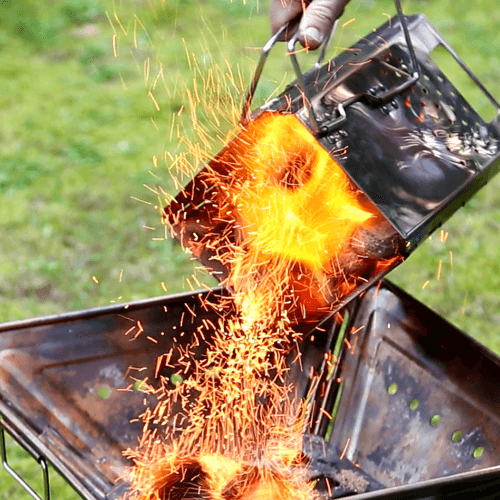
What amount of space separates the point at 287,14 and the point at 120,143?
2254 mm

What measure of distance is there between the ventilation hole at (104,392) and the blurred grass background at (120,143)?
2.15 feet

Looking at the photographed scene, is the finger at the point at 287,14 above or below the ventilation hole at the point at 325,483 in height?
above

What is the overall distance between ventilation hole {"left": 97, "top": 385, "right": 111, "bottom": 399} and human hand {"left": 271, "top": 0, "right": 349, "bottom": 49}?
933mm

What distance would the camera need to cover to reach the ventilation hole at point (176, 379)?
6.69ft

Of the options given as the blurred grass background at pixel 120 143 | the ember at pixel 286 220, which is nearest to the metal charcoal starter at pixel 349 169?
the ember at pixel 286 220

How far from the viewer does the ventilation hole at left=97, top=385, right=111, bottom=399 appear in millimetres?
1935

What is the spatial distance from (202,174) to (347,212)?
0.35 m

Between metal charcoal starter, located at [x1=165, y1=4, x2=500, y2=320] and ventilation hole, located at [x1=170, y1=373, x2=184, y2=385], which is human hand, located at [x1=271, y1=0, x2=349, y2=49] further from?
ventilation hole, located at [x1=170, y1=373, x2=184, y2=385]

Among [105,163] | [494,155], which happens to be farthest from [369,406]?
[105,163]

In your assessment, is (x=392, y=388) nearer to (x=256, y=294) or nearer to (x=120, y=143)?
(x=256, y=294)

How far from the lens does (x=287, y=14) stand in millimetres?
1717

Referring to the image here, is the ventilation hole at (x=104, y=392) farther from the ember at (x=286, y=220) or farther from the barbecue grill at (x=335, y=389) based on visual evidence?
the ember at (x=286, y=220)

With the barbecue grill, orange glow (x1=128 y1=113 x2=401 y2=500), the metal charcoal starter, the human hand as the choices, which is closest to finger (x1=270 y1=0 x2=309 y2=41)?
the human hand

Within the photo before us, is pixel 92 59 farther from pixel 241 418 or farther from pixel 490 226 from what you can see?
pixel 241 418
